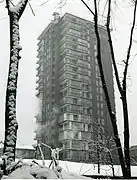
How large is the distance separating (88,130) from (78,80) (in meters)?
9.60

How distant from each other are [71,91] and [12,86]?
3940cm

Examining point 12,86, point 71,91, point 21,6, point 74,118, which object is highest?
point 71,91

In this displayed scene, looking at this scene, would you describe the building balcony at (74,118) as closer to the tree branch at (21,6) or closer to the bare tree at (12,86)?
the tree branch at (21,6)

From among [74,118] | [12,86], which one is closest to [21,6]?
[12,86]

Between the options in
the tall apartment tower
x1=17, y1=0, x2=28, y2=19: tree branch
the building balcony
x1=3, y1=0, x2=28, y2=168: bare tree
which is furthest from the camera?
A: the building balcony

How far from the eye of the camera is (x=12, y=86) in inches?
169

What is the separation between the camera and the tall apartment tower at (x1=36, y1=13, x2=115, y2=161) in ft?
136

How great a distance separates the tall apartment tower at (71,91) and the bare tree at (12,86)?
35.1 meters

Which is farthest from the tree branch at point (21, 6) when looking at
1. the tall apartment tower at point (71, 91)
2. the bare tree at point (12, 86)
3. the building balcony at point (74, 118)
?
the building balcony at point (74, 118)

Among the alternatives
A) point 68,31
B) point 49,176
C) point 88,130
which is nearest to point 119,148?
point 49,176

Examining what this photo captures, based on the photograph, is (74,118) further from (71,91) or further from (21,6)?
(21,6)

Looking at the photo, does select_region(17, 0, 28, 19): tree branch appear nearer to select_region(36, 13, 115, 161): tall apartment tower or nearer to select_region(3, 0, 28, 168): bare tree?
select_region(3, 0, 28, 168): bare tree

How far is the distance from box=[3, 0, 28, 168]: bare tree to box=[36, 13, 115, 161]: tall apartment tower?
115 feet

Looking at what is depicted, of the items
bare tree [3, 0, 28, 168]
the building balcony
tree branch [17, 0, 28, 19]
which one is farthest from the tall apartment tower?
bare tree [3, 0, 28, 168]
